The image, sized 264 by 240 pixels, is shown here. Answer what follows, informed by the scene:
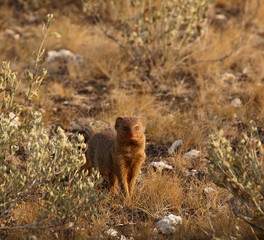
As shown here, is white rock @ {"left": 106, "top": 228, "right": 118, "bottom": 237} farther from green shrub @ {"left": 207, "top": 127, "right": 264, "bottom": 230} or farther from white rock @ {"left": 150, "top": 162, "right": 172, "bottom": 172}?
white rock @ {"left": 150, "top": 162, "right": 172, "bottom": 172}

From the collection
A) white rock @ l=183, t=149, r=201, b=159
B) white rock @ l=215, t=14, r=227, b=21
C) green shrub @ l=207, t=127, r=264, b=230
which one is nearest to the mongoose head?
green shrub @ l=207, t=127, r=264, b=230

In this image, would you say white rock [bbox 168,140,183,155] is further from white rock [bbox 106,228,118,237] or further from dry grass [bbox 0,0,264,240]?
white rock [bbox 106,228,118,237]

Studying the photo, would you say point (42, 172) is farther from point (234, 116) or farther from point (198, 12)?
point (198, 12)

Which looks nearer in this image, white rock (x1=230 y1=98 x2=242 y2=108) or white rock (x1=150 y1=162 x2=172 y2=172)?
white rock (x1=150 y1=162 x2=172 y2=172)

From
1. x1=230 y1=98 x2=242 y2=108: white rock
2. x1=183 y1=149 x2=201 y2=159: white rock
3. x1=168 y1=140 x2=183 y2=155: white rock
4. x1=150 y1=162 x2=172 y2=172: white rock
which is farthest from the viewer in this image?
x1=230 y1=98 x2=242 y2=108: white rock

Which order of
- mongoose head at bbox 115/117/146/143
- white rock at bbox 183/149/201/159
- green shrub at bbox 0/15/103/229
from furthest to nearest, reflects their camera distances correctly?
1. white rock at bbox 183/149/201/159
2. mongoose head at bbox 115/117/146/143
3. green shrub at bbox 0/15/103/229

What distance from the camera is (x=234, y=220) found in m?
3.01

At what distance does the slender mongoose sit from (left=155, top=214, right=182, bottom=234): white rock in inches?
19.4

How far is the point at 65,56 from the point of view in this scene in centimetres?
680

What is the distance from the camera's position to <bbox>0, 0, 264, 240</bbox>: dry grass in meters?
3.24

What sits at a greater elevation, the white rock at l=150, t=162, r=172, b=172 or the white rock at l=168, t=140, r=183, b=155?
the white rock at l=150, t=162, r=172, b=172

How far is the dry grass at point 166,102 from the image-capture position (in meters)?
3.24

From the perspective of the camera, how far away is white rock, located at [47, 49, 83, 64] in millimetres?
6689

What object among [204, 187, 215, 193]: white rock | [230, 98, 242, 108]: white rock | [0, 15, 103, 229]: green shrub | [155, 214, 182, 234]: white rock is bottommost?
[230, 98, 242, 108]: white rock
